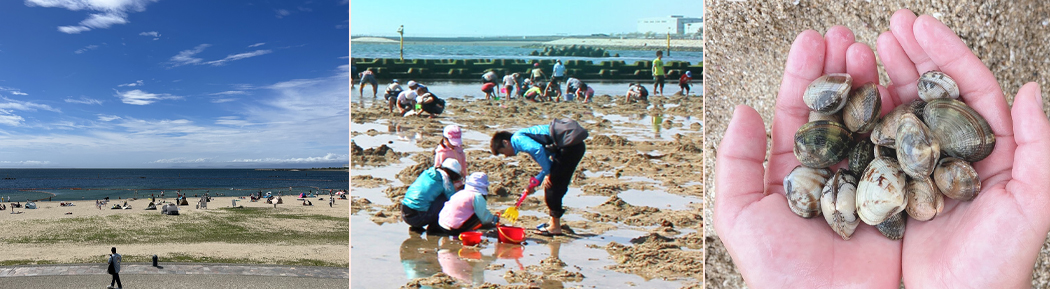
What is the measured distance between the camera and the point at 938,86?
68.2 inches

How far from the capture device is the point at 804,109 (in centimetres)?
197

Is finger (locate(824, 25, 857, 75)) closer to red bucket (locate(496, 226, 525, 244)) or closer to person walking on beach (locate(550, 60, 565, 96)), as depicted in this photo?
person walking on beach (locate(550, 60, 565, 96))

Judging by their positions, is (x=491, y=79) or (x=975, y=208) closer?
(x=975, y=208)

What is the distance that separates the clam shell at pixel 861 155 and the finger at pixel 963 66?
282 mm

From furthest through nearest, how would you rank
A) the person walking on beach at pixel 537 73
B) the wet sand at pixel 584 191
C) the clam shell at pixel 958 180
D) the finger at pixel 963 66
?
1. the person walking on beach at pixel 537 73
2. the wet sand at pixel 584 191
3. the finger at pixel 963 66
4. the clam shell at pixel 958 180

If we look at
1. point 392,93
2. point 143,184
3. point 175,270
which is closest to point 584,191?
point 392,93

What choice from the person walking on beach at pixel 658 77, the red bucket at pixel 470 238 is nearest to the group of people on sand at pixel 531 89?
the person walking on beach at pixel 658 77

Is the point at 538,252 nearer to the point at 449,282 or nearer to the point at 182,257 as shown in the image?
the point at 449,282

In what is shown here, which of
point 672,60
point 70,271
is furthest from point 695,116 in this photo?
point 70,271

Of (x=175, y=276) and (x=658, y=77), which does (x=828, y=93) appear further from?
(x=175, y=276)

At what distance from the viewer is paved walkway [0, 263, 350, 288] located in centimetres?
864

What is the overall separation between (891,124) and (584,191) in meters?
1.44

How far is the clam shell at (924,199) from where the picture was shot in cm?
165

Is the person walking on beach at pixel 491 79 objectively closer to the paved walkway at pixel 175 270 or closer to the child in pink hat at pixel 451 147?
the child in pink hat at pixel 451 147
